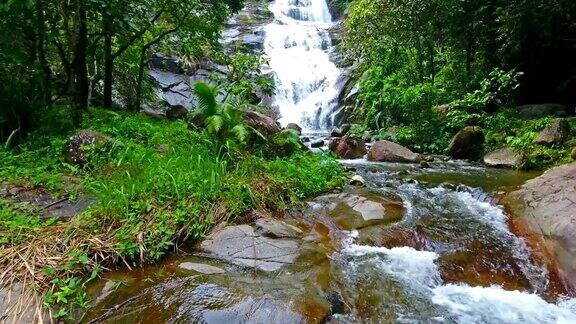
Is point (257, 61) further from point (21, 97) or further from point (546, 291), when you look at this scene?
point (546, 291)

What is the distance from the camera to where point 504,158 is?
8539 millimetres

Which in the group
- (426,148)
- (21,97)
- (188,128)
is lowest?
(426,148)

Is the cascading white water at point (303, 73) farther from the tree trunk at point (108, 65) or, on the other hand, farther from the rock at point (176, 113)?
the tree trunk at point (108, 65)

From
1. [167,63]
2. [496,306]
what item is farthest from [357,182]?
[167,63]

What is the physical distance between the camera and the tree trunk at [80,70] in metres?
7.06

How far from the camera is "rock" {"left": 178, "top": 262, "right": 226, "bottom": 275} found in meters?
3.45

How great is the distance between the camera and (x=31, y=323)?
2734 mm

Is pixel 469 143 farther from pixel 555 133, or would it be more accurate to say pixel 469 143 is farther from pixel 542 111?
pixel 542 111

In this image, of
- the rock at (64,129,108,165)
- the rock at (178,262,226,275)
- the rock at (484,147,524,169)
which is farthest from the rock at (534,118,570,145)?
the rock at (64,129,108,165)

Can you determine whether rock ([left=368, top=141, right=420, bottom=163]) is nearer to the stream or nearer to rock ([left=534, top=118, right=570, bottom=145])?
rock ([left=534, top=118, right=570, bottom=145])

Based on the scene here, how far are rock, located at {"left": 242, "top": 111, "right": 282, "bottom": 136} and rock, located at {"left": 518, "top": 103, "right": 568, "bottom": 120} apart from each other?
670cm

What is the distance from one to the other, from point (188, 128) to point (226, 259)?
189 inches

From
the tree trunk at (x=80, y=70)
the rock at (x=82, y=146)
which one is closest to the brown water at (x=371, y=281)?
the rock at (x=82, y=146)

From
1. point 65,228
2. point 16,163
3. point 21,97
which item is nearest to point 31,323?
point 65,228
